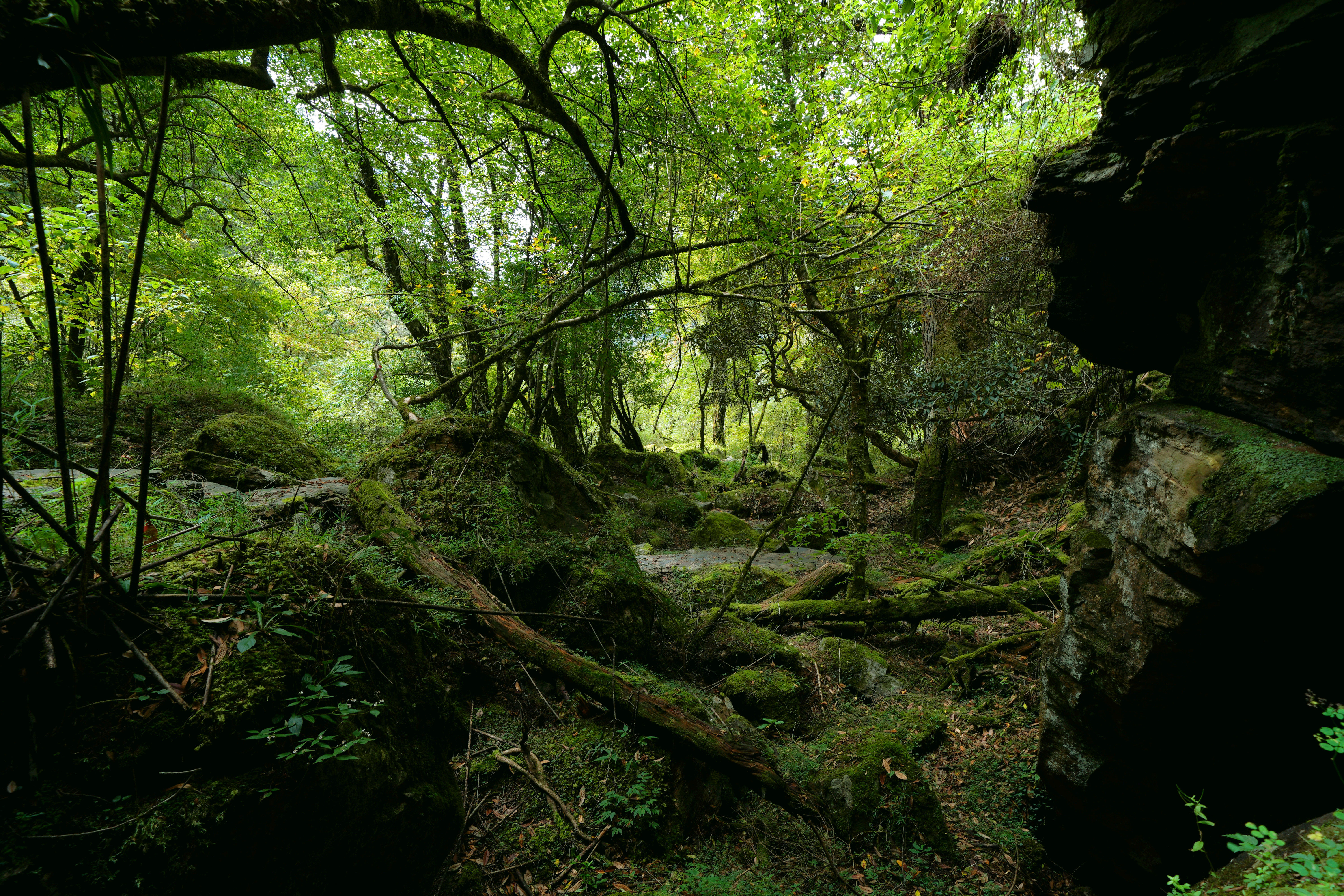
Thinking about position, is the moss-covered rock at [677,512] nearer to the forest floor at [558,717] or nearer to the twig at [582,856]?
the forest floor at [558,717]

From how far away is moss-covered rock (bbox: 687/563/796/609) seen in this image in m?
6.94

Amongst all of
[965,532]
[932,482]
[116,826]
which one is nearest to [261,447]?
[116,826]

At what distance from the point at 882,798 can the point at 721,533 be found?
6592mm

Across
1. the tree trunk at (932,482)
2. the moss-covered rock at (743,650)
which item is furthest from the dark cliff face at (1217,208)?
the tree trunk at (932,482)

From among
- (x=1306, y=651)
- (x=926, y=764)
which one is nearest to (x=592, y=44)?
(x=1306, y=651)

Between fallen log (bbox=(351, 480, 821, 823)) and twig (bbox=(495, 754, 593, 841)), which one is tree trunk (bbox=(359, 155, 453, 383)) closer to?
fallen log (bbox=(351, 480, 821, 823))

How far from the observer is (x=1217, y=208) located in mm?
3008

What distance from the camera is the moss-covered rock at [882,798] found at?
3756 millimetres

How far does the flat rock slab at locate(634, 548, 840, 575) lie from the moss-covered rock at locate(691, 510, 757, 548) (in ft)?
0.64

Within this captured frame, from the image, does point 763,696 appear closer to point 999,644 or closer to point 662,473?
point 999,644

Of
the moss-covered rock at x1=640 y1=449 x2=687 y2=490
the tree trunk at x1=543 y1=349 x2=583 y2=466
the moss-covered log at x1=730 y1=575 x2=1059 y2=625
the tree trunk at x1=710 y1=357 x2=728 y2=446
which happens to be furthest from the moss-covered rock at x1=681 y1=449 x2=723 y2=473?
the moss-covered log at x1=730 y1=575 x2=1059 y2=625

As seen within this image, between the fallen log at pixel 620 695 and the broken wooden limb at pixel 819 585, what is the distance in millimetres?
3629

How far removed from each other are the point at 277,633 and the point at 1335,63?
217 inches

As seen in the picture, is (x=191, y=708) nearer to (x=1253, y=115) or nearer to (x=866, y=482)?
(x=1253, y=115)
